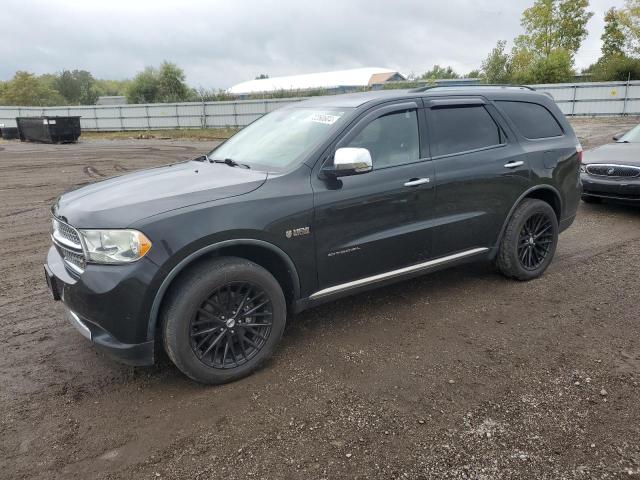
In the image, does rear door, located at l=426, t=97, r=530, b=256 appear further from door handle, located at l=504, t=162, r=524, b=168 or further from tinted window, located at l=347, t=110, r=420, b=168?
tinted window, located at l=347, t=110, r=420, b=168

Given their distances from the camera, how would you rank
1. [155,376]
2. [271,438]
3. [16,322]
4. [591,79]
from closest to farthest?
[271,438] → [155,376] → [16,322] → [591,79]

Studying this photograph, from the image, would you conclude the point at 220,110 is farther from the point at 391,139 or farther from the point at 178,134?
the point at 391,139

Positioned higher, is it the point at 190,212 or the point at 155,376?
the point at 190,212

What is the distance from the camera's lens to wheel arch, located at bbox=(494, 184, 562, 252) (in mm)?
4734

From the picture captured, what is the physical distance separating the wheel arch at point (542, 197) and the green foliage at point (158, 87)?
47188 millimetres

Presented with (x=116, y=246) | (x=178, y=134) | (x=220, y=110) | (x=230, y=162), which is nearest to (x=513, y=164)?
(x=230, y=162)

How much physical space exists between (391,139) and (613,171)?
208 inches

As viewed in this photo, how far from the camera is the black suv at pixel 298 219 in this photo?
119 inches

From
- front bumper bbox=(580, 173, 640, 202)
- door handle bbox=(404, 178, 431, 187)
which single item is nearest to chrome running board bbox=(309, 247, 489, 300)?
door handle bbox=(404, 178, 431, 187)

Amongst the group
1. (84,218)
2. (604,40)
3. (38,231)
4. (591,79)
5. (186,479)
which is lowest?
(186,479)

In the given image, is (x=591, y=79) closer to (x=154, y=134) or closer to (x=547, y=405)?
(x=154, y=134)

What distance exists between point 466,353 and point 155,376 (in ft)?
7.35

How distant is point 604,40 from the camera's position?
45.9 meters

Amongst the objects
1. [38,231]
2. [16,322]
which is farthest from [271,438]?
[38,231]
